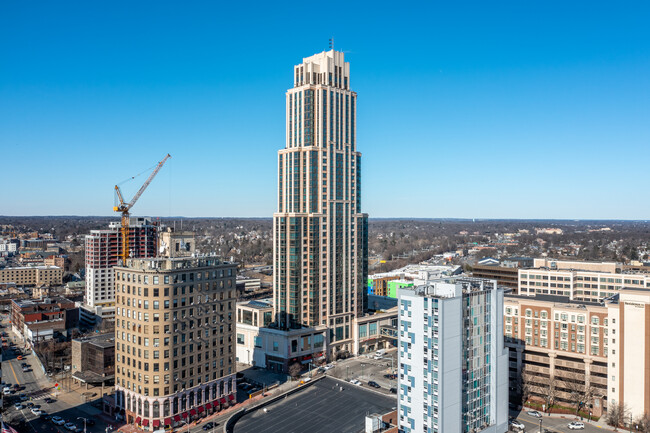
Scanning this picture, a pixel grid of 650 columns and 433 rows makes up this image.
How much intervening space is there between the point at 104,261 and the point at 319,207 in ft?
284

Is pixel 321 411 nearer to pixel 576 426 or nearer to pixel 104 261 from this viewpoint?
pixel 576 426

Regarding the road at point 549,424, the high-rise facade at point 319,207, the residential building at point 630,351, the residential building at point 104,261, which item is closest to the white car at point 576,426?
the road at point 549,424

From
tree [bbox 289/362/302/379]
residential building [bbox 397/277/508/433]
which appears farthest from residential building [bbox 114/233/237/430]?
residential building [bbox 397/277/508/433]

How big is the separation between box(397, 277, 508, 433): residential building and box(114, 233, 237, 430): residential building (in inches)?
1362

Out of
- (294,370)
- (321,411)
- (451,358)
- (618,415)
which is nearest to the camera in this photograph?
(451,358)

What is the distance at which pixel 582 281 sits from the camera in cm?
11788

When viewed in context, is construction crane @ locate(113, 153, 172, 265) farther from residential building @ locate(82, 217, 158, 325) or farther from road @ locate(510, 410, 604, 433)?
road @ locate(510, 410, 604, 433)

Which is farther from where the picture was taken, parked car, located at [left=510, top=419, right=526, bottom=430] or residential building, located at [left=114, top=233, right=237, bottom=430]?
residential building, located at [left=114, top=233, right=237, bottom=430]

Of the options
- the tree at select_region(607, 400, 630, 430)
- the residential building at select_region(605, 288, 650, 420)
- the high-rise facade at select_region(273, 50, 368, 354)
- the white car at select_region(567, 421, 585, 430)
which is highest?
the high-rise facade at select_region(273, 50, 368, 354)

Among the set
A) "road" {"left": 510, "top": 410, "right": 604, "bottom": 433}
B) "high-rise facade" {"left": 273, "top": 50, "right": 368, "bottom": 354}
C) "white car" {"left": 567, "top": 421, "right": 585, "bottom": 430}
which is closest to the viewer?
"road" {"left": 510, "top": 410, "right": 604, "bottom": 433}

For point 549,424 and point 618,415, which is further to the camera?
point 549,424

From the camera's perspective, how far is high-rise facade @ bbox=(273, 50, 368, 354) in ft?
376

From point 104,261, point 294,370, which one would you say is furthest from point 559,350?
point 104,261

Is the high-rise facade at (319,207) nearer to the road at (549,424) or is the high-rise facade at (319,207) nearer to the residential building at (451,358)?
the road at (549,424)
